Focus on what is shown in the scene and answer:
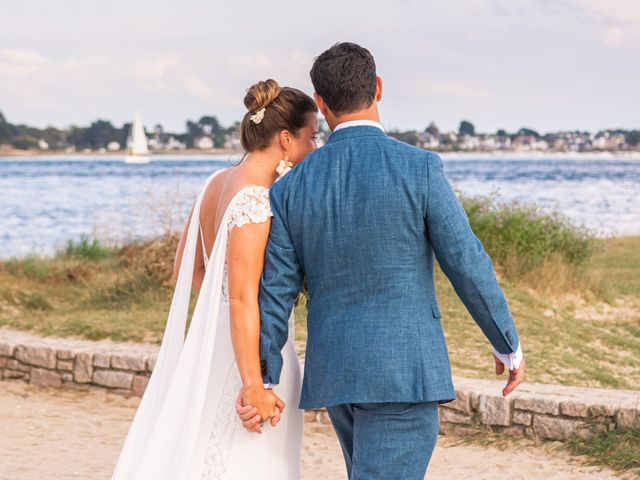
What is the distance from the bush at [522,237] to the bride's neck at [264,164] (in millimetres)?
8706

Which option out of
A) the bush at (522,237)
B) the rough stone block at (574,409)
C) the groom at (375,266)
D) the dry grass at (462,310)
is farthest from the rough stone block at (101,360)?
the bush at (522,237)

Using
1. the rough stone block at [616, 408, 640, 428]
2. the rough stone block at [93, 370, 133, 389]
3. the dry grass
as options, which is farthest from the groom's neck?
the rough stone block at [93, 370, 133, 389]

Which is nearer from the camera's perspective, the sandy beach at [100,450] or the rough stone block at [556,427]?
the sandy beach at [100,450]

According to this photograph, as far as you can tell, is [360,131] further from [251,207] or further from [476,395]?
[476,395]

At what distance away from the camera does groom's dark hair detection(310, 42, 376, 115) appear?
2.76m

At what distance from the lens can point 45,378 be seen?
812 cm

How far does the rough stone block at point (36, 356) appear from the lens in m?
8.07

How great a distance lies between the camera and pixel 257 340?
9.75 ft

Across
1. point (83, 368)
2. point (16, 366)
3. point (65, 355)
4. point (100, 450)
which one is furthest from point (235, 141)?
point (16, 366)

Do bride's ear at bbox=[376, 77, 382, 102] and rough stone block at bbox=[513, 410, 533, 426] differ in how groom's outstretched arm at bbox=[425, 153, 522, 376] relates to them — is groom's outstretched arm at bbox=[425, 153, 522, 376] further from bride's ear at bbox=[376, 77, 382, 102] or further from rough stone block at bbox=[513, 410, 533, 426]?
rough stone block at bbox=[513, 410, 533, 426]

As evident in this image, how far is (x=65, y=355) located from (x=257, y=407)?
17.5 feet

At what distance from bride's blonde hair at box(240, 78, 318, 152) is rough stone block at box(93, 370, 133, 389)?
4839 mm

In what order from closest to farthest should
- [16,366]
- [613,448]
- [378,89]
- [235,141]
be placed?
[378,89] → [235,141] → [613,448] → [16,366]

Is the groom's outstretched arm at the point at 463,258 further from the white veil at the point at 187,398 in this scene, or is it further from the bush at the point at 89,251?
the bush at the point at 89,251
